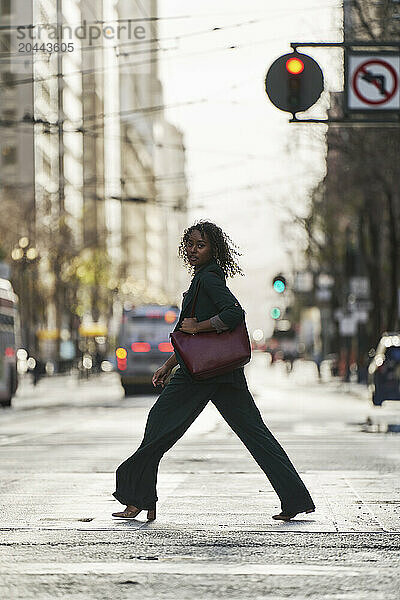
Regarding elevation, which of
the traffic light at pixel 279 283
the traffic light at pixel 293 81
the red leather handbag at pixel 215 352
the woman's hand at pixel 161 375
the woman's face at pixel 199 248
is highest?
the traffic light at pixel 293 81

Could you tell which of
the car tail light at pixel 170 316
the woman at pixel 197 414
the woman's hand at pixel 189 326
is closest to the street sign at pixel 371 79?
the woman at pixel 197 414

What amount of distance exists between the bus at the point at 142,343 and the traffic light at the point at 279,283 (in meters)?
3.10

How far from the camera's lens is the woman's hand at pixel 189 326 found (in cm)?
960

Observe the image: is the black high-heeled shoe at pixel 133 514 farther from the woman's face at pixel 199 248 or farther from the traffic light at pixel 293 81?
the traffic light at pixel 293 81

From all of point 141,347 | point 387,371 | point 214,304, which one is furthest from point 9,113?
point 214,304

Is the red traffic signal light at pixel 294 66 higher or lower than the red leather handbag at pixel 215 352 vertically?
higher

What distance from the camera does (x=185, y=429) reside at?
381 inches

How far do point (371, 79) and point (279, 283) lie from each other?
979 inches

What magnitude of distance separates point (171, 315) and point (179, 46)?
15045mm

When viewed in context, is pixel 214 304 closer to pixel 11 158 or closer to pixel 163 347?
pixel 163 347

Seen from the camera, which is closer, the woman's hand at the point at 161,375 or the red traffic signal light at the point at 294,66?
the woman's hand at the point at 161,375

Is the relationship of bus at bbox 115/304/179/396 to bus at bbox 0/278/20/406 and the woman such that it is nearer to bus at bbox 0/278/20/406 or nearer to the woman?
bus at bbox 0/278/20/406

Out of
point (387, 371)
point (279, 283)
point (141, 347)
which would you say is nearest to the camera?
point (387, 371)

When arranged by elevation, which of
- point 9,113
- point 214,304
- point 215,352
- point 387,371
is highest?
point 9,113
